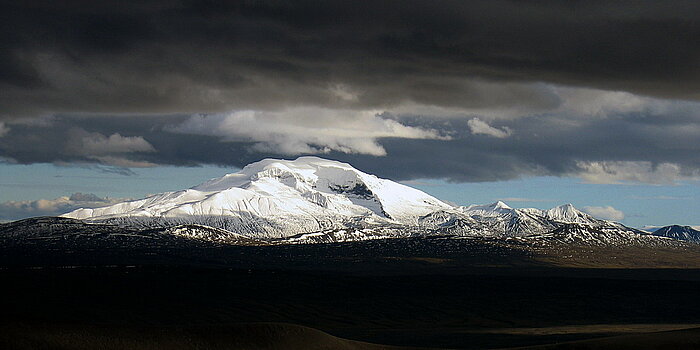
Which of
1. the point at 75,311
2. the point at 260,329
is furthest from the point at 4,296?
the point at 260,329

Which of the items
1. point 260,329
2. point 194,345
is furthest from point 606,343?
point 194,345

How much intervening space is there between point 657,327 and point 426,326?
49.7 m

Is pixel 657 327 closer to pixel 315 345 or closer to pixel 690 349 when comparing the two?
pixel 690 349

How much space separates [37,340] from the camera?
7606cm

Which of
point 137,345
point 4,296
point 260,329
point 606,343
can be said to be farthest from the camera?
point 4,296

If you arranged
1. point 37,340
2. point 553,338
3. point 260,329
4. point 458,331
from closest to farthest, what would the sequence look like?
1. point 37,340
2. point 260,329
3. point 553,338
4. point 458,331

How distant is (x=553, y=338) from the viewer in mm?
150000

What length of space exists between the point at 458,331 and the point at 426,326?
18.9m

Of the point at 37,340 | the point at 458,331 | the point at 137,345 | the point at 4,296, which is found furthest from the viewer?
the point at 4,296

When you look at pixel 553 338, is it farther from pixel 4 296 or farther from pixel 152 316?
pixel 4 296

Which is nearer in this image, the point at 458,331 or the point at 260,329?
the point at 260,329

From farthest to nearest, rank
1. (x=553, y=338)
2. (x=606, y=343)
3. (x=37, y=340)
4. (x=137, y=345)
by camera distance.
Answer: (x=553, y=338), (x=606, y=343), (x=137, y=345), (x=37, y=340)

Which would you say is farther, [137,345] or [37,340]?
[137,345]

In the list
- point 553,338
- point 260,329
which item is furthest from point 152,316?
point 260,329
